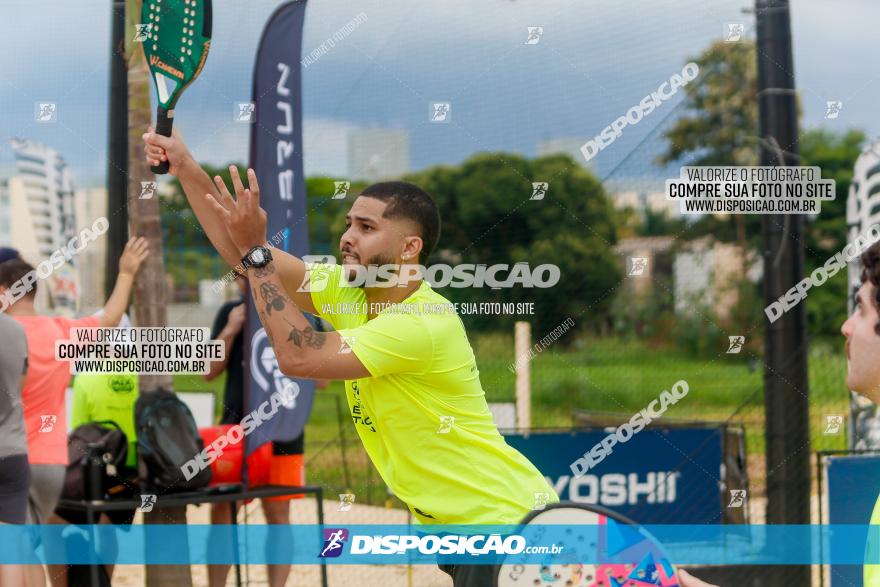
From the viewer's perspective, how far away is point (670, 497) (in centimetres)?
580

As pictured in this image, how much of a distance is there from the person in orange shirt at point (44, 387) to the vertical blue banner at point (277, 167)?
721mm

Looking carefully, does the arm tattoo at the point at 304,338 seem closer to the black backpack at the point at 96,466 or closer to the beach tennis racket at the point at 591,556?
the beach tennis racket at the point at 591,556

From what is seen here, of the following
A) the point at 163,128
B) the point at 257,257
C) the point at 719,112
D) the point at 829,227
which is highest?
the point at 719,112

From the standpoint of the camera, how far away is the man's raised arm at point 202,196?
3355 mm

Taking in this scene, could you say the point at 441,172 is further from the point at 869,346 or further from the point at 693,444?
the point at 869,346

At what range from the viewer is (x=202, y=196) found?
3.40 m

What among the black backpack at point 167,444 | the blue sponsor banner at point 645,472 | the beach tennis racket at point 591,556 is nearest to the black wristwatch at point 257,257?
the beach tennis racket at point 591,556

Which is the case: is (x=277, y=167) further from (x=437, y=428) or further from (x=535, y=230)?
(x=535, y=230)

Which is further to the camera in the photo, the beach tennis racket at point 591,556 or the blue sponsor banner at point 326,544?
the blue sponsor banner at point 326,544

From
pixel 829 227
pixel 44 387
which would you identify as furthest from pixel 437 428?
pixel 829 227

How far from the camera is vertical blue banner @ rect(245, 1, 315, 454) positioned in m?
5.08

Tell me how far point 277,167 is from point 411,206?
179 cm

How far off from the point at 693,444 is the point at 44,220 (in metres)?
3.94

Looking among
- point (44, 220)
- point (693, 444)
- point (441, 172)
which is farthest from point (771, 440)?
point (441, 172)
